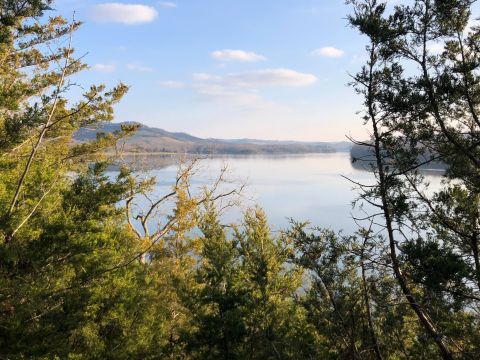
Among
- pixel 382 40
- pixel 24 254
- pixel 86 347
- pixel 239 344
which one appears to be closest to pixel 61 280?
pixel 24 254

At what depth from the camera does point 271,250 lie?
41.0 ft

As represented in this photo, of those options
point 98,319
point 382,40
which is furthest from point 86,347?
point 382,40

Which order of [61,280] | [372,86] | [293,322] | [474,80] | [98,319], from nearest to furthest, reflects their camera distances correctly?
[474,80], [372,86], [61,280], [98,319], [293,322]

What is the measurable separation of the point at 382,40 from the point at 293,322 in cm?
894

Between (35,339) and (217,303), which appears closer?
(35,339)

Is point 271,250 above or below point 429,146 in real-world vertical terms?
below

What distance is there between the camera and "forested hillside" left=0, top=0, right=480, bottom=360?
634cm

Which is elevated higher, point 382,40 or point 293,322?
point 382,40

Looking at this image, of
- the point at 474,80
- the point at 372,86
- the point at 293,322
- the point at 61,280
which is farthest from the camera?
the point at 293,322

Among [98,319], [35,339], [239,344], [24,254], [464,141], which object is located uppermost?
[464,141]

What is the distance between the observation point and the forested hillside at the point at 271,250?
634cm

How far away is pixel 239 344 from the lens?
11289 millimetres

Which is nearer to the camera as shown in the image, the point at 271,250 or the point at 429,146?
the point at 429,146

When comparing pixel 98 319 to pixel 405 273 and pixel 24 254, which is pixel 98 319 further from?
pixel 405 273
